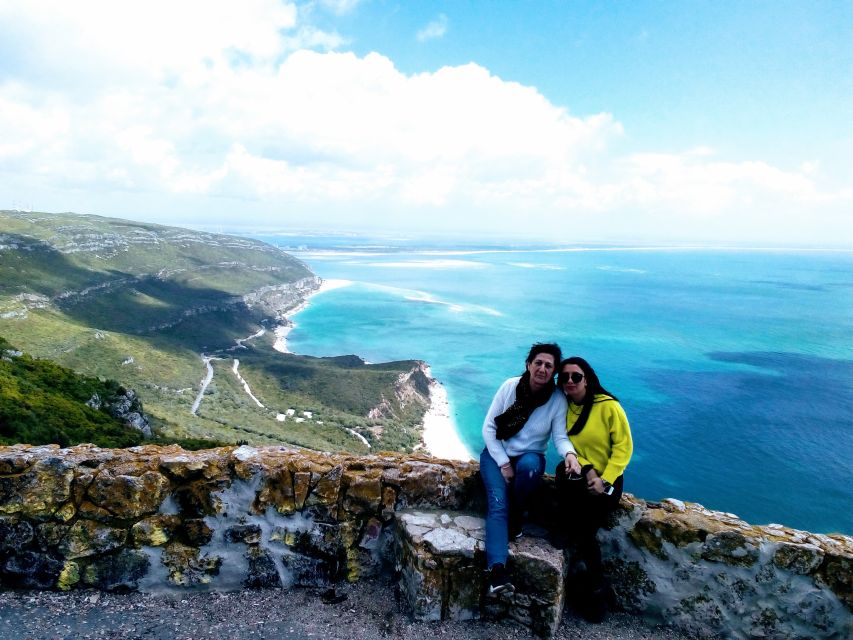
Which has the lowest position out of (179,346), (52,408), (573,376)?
(179,346)

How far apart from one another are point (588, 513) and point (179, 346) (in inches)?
3690

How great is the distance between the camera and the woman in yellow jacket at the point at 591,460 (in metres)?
5.40

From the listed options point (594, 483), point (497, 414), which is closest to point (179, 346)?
point (497, 414)

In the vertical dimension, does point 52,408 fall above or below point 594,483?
below

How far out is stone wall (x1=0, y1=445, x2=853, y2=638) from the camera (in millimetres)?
5277

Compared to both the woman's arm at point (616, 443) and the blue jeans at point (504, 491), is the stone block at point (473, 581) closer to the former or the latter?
the blue jeans at point (504, 491)

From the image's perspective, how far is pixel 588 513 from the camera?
553 centimetres

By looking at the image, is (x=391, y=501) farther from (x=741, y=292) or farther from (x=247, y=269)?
(x=741, y=292)

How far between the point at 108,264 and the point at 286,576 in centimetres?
15055

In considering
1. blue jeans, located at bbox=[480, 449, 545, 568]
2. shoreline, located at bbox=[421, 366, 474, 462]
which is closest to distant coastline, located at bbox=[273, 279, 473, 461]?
shoreline, located at bbox=[421, 366, 474, 462]

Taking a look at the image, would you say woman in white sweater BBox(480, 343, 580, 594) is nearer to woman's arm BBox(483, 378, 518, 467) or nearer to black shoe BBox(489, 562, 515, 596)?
woman's arm BBox(483, 378, 518, 467)

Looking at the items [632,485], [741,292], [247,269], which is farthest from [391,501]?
[741,292]

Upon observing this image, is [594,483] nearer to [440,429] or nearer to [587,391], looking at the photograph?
[587,391]

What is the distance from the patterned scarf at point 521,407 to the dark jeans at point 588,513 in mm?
761
